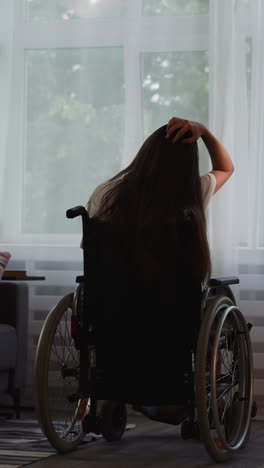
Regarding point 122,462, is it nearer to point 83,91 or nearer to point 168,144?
point 168,144

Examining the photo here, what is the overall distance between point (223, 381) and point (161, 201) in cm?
62

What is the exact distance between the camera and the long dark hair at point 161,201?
2.54 metres

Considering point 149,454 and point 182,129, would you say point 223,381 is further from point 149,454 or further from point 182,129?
point 182,129

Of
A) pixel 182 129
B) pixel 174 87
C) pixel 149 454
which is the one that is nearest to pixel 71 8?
pixel 174 87

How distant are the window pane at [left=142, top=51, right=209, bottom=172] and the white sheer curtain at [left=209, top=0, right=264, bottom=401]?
0.32 feet

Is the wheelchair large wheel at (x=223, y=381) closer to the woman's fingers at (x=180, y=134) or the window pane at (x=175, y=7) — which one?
the woman's fingers at (x=180, y=134)

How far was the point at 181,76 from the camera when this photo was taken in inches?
162

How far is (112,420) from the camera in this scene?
2.92 m

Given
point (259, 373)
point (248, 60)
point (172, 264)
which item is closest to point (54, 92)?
point (248, 60)

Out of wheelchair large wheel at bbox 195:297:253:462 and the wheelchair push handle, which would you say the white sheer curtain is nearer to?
wheelchair large wheel at bbox 195:297:253:462

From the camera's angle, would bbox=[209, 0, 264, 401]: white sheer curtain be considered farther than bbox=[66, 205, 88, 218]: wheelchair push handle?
Yes

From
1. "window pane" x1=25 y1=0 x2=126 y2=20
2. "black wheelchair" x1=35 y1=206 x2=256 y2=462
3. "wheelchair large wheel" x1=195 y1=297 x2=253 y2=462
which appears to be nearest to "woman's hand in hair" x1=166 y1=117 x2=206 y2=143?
"black wheelchair" x1=35 y1=206 x2=256 y2=462

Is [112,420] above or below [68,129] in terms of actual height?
below

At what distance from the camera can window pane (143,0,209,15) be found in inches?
161
